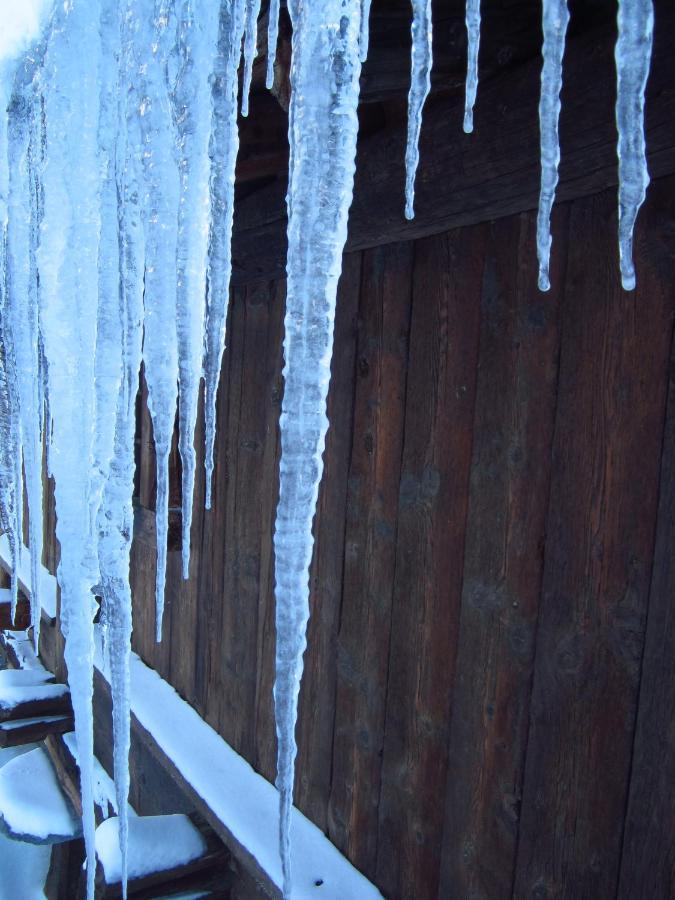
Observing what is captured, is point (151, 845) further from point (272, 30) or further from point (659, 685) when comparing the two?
point (272, 30)

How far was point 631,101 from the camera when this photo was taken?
790 mm

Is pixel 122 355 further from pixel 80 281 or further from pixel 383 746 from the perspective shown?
pixel 383 746

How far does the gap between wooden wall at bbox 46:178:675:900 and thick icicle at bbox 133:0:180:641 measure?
0.74m

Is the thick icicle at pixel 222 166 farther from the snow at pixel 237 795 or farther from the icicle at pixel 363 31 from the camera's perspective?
the snow at pixel 237 795

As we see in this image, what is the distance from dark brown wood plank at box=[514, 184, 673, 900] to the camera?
4.24 feet

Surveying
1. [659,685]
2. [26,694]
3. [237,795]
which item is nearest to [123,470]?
[659,685]

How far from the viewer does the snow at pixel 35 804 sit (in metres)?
3.13

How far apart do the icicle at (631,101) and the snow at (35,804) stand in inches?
139

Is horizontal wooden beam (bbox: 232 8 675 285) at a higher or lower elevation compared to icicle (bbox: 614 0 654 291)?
higher

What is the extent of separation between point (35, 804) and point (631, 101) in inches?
153

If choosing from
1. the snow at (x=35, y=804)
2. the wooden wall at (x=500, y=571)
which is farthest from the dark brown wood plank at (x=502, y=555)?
the snow at (x=35, y=804)

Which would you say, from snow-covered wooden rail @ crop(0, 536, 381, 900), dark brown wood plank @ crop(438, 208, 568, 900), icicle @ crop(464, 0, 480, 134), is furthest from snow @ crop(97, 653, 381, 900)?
icicle @ crop(464, 0, 480, 134)

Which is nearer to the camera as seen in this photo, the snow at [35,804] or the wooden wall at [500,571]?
the wooden wall at [500,571]

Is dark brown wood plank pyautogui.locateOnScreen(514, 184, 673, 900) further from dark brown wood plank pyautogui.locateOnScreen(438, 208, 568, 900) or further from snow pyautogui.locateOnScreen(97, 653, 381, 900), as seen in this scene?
snow pyautogui.locateOnScreen(97, 653, 381, 900)
